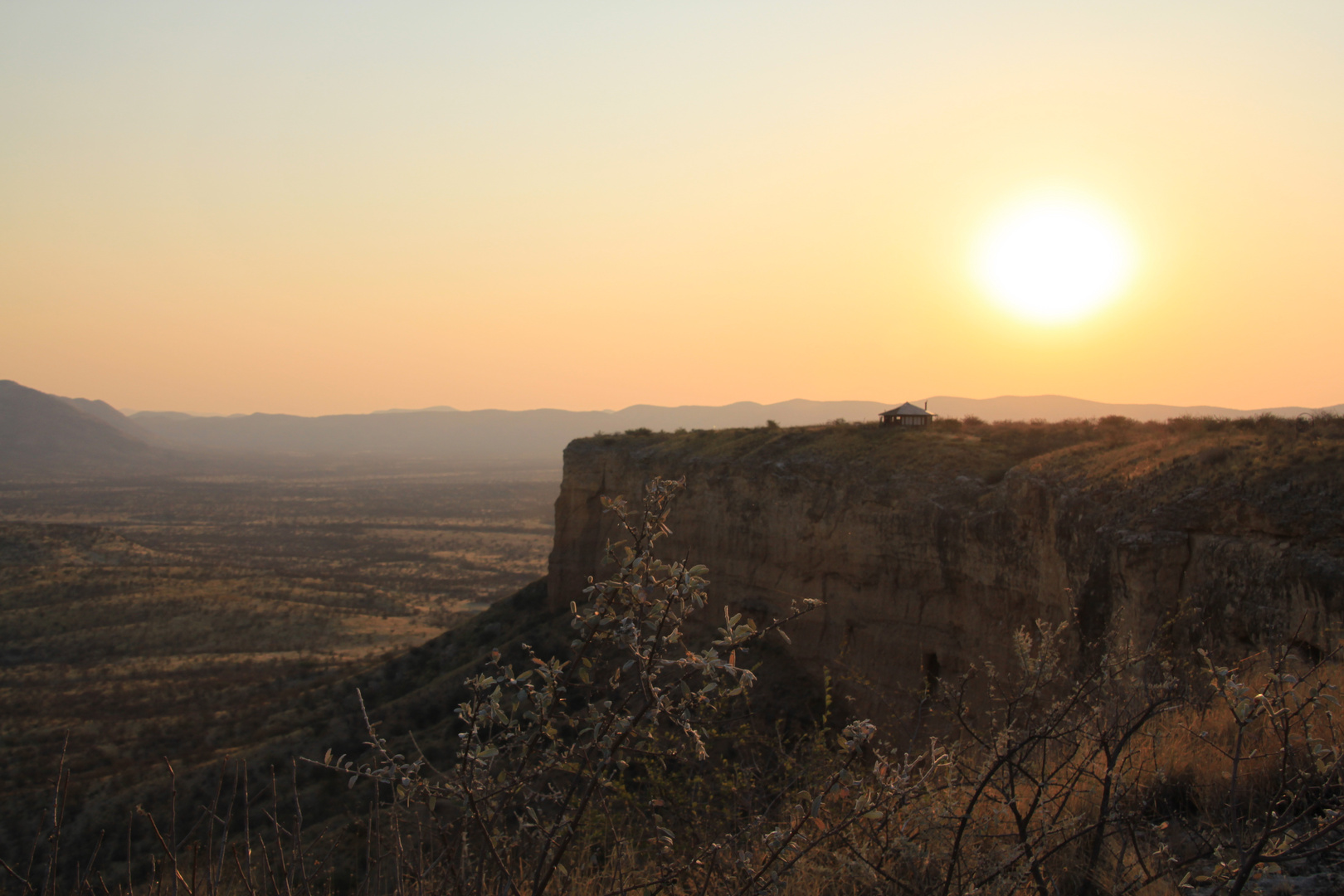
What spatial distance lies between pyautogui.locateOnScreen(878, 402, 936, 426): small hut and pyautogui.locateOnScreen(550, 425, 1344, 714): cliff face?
1216 millimetres

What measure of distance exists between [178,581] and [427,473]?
133 meters

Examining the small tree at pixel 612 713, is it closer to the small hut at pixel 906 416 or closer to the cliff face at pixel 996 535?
the cliff face at pixel 996 535

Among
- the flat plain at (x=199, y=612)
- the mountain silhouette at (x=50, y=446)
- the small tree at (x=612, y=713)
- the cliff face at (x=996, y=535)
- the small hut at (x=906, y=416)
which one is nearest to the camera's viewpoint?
the small tree at (x=612, y=713)

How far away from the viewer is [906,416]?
22.5 meters

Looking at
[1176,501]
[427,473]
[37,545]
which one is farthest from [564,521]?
[427,473]

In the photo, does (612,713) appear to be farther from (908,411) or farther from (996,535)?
(908,411)

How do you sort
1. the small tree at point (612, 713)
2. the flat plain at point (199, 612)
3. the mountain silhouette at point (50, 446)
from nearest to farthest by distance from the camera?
the small tree at point (612, 713)
the flat plain at point (199, 612)
the mountain silhouette at point (50, 446)

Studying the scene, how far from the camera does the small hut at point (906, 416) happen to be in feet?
73.3

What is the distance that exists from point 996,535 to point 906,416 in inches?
319

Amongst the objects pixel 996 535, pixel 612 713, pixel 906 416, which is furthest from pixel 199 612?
pixel 612 713

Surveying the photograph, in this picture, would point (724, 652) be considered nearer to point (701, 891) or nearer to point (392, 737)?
point (701, 891)

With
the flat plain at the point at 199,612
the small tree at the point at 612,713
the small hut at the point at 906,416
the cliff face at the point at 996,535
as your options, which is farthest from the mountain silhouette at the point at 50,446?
the small tree at the point at 612,713

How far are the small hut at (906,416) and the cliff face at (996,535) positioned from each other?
122cm

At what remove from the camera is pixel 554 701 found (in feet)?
9.07
